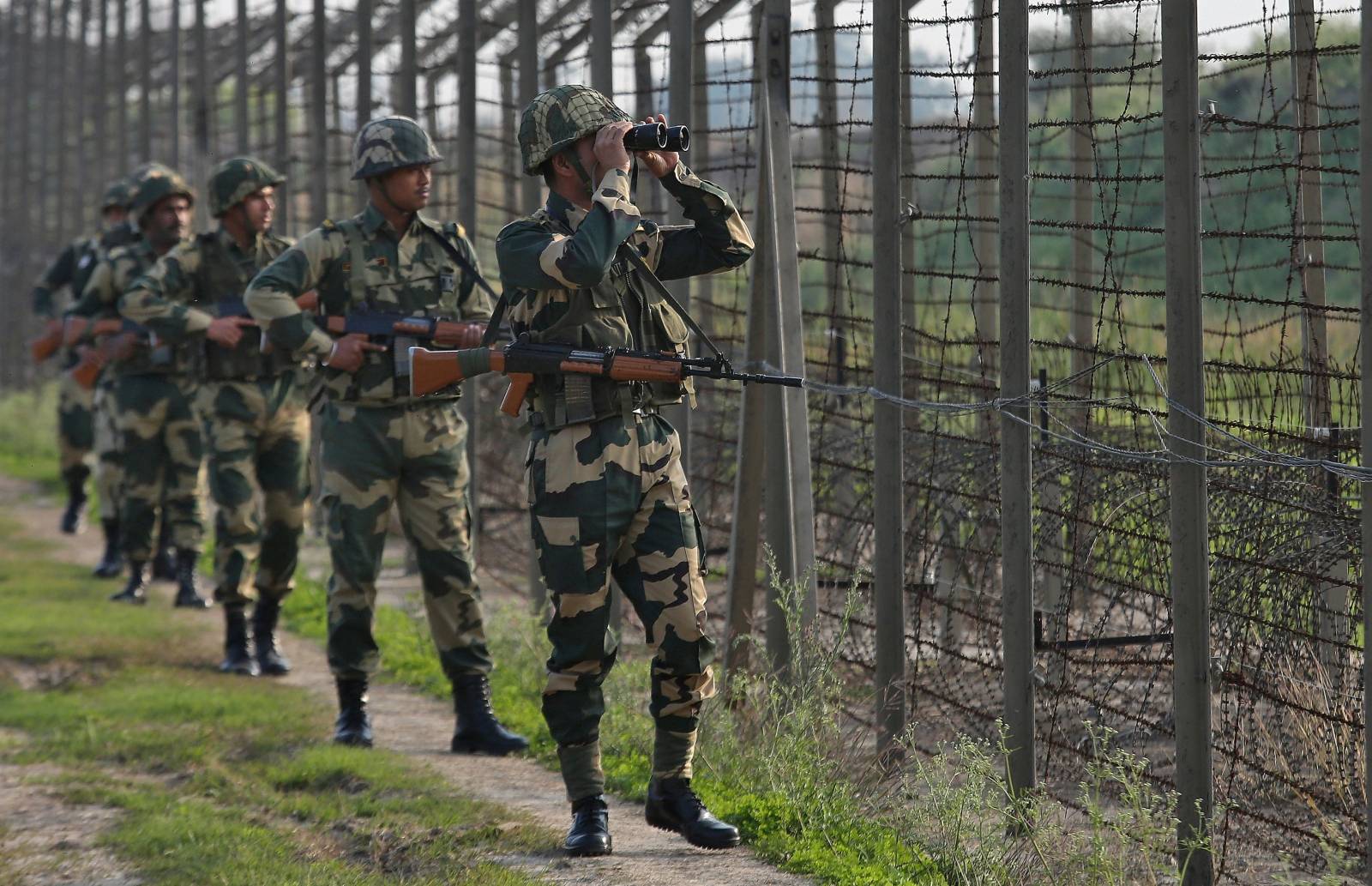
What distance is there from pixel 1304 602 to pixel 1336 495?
0.32 meters

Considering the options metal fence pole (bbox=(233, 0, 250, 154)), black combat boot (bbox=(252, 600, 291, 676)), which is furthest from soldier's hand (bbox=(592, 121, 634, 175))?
metal fence pole (bbox=(233, 0, 250, 154))

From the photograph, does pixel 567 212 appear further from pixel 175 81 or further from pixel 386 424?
pixel 175 81

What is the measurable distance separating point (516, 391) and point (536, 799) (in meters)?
1.55

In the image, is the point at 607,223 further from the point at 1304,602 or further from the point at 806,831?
the point at 1304,602

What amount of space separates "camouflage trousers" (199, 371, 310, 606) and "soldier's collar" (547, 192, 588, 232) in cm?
380

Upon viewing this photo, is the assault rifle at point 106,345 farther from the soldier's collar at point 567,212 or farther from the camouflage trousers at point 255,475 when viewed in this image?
the soldier's collar at point 567,212

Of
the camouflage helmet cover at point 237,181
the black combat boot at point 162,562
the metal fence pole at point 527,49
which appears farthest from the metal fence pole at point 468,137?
the black combat boot at point 162,562

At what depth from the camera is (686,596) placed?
5.12 metres

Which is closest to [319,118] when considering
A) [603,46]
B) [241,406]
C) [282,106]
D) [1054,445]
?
[282,106]

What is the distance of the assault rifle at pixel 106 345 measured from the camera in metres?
10.4

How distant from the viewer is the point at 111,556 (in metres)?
12.0

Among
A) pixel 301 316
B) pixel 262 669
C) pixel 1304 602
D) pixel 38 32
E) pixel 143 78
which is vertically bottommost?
pixel 262 669

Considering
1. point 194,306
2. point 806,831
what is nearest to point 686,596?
point 806,831

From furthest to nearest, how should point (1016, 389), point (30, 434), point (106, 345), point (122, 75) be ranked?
point (30, 434)
point (122, 75)
point (106, 345)
point (1016, 389)
